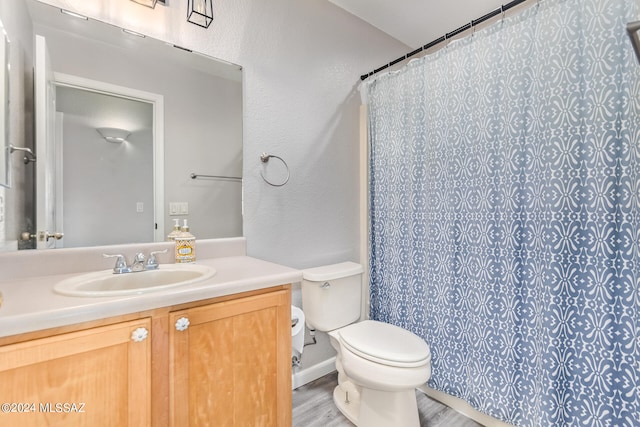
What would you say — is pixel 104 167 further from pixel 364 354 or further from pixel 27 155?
pixel 364 354

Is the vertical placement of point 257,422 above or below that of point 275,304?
below

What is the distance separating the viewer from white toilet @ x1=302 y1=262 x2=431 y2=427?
51.0 inches

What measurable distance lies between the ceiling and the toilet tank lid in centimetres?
176

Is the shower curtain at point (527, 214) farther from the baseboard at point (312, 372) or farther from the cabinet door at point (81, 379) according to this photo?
the cabinet door at point (81, 379)

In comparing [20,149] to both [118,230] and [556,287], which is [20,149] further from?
[556,287]

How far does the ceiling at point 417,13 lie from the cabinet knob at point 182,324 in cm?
211

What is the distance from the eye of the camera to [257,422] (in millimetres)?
1059

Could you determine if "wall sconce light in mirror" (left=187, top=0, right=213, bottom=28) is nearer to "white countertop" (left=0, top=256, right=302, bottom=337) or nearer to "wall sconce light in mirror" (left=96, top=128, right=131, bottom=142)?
"wall sconce light in mirror" (left=96, top=128, right=131, bottom=142)

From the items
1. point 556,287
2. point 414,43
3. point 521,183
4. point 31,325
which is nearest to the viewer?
point 31,325

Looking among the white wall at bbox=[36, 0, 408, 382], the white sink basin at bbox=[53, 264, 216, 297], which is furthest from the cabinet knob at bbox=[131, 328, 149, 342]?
the white wall at bbox=[36, 0, 408, 382]

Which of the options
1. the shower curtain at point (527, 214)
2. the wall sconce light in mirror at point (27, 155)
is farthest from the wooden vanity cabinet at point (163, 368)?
the shower curtain at point (527, 214)

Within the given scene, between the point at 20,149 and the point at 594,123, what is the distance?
215 centimetres

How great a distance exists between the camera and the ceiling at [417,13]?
1.94m

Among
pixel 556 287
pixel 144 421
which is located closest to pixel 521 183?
pixel 556 287
